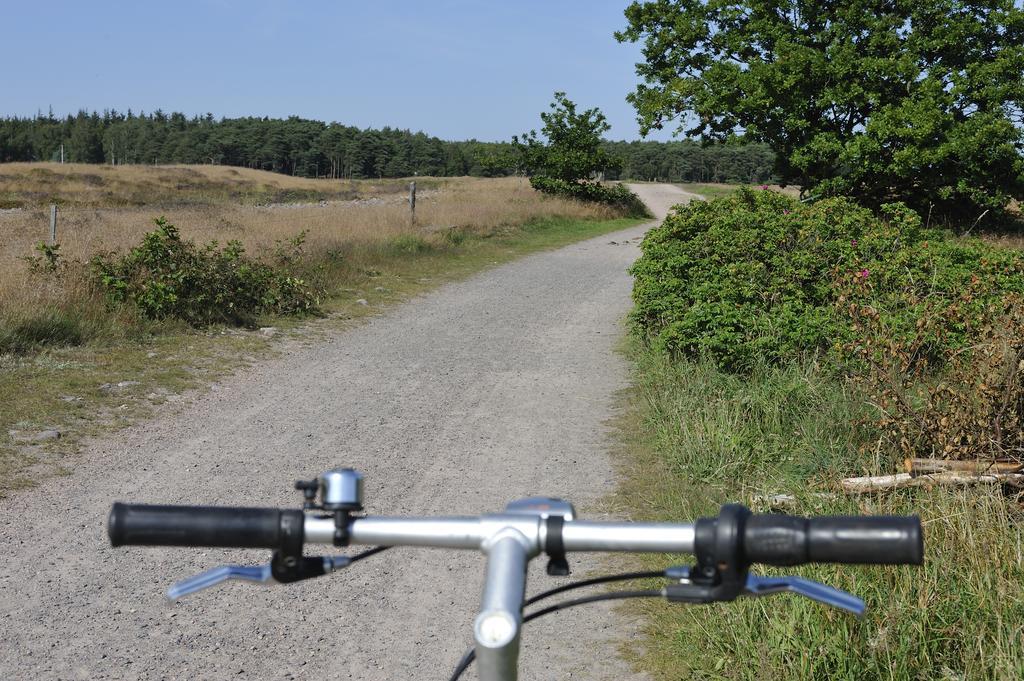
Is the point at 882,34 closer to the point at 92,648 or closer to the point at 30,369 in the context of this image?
the point at 30,369

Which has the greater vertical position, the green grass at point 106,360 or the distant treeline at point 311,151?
the distant treeline at point 311,151

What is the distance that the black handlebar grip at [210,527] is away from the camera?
1510 mm

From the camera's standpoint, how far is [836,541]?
1390 mm

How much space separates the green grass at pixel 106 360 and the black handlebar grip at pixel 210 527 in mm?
5067

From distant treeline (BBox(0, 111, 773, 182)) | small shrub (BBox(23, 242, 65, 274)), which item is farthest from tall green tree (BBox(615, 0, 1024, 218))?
distant treeline (BBox(0, 111, 773, 182))

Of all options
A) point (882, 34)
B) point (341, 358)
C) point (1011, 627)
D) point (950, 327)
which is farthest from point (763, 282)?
point (882, 34)

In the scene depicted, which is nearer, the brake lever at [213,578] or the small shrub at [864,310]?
the brake lever at [213,578]

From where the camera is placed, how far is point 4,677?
3.81 m

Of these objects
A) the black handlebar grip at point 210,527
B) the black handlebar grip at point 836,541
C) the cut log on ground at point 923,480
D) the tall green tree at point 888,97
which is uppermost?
the tall green tree at point 888,97

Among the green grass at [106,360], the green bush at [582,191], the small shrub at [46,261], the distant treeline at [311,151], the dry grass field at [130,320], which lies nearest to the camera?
the green grass at [106,360]

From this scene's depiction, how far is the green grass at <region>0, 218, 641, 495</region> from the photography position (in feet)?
22.7

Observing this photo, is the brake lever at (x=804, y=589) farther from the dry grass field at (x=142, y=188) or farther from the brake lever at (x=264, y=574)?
the dry grass field at (x=142, y=188)

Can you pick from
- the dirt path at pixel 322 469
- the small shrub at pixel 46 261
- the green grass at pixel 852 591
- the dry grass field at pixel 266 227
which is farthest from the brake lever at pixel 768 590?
the small shrub at pixel 46 261

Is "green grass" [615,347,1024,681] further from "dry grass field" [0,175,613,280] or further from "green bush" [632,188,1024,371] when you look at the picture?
"dry grass field" [0,175,613,280]
